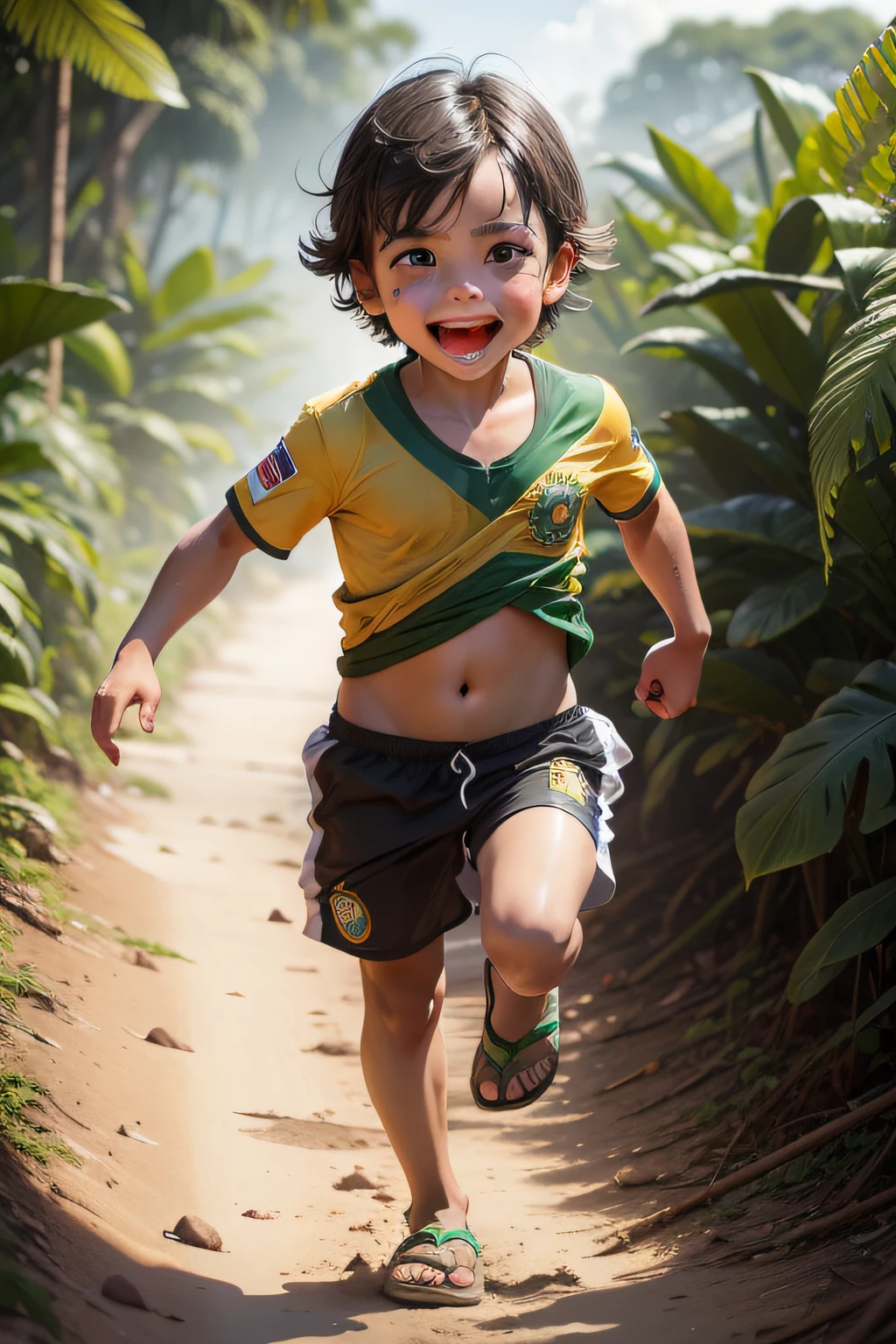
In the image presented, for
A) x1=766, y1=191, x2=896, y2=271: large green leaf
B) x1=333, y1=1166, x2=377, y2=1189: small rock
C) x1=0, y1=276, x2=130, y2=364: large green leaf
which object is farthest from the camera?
x1=0, y1=276, x2=130, y2=364: large green leaf

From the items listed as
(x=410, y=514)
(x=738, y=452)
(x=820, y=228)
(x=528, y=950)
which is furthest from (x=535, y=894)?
(x=820, y=228)

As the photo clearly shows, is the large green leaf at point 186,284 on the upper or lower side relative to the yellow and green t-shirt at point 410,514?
upper

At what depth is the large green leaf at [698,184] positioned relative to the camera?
4277mm

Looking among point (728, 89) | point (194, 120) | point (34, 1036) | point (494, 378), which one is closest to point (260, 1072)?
point (34, 1036)

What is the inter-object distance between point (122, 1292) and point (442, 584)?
3.53ft

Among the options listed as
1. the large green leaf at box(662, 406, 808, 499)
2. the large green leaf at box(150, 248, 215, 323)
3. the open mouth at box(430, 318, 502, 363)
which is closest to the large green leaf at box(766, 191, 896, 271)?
the large green leaf at box(662, 406, 808, 499)

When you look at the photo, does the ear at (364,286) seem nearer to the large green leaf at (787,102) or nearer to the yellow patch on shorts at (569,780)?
the yellow patch on shorts at (569,780)

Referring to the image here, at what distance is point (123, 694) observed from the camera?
187 cm

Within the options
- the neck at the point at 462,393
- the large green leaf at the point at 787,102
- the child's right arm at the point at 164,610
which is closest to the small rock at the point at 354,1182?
the child's right arm at the point at 164,610

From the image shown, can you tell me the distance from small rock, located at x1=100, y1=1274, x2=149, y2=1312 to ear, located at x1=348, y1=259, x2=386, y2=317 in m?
1.48

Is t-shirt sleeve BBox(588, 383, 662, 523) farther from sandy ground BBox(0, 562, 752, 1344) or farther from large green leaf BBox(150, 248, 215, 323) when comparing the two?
large green leaf BBox(150, 248, 215, 323)

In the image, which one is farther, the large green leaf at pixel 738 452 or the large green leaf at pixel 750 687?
the large green leaf at pixel 738 452

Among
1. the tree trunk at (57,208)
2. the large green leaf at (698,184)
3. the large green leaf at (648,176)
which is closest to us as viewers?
the large green leaf at (698,184)

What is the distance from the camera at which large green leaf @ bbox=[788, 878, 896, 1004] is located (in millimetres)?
2191
